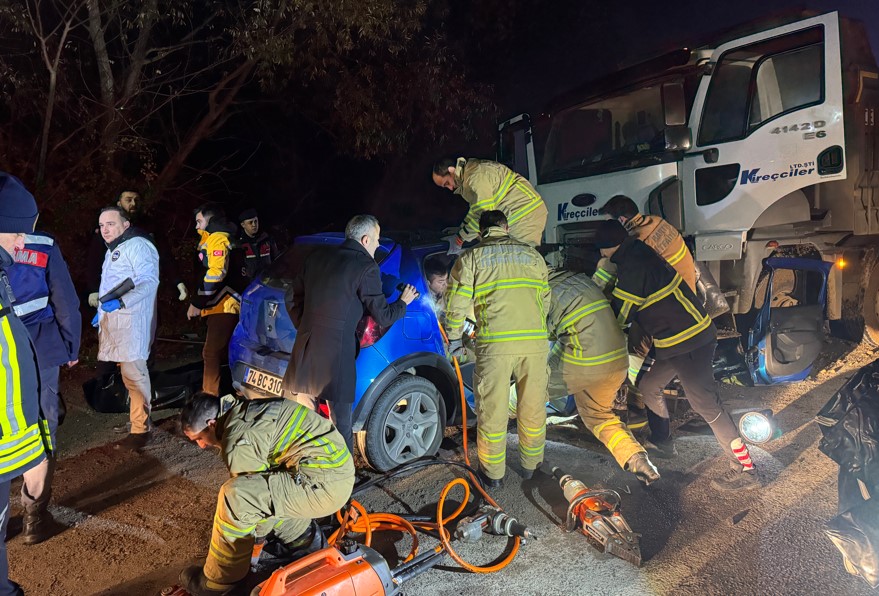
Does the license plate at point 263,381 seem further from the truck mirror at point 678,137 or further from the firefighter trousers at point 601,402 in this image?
the truck mirror at point 678,137

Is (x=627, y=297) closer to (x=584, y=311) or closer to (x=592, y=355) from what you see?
(x=584, y=311)

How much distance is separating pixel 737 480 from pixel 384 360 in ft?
7.86

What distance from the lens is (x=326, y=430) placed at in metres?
2.95

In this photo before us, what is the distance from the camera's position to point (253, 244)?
554cm

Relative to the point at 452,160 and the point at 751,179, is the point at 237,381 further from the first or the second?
the point at 751,179

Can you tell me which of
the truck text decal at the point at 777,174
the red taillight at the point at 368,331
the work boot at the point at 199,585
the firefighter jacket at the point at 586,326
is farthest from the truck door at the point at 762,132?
the work boot at the point at 199,585

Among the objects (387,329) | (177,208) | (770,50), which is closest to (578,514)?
(387,329)

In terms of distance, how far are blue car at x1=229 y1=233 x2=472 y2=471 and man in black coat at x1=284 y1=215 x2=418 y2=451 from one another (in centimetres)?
26

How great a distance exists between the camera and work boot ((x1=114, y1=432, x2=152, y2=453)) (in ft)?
15.4

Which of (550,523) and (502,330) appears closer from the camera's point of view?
(550,523)

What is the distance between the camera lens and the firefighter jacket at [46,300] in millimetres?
3477

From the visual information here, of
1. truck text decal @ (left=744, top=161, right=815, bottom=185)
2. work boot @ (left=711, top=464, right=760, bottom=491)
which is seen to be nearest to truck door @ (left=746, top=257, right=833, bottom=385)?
truck text decal @ (left=744, top=161, right=815, bottom=185)

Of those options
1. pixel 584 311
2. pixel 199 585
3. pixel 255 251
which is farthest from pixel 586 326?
pixel 255 251

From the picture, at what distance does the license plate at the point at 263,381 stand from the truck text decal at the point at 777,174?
4.33 metres
